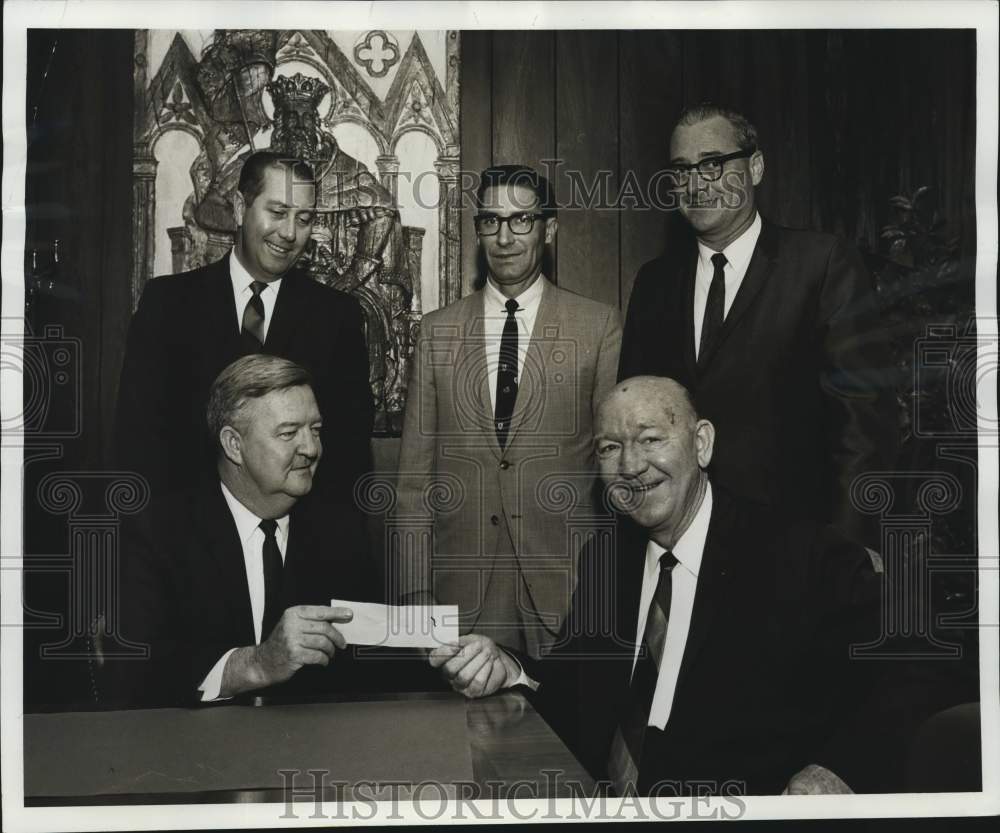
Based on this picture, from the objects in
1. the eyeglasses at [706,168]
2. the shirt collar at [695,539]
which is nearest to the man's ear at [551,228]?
the eyeglasses at [706,168]

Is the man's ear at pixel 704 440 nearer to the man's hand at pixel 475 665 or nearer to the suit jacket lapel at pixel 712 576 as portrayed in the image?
the suit jacket lapel at pixel 712 576

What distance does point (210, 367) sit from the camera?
9.54 feet

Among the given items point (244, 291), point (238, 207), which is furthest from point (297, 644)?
point (238, 207)

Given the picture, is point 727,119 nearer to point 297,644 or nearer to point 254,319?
point 254,319

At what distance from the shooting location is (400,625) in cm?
290

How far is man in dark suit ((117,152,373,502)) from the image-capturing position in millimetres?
2900

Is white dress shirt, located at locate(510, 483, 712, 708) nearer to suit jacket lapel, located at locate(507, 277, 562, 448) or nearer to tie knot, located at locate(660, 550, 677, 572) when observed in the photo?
tie knot, located at locate(660, 550, 677, 572)

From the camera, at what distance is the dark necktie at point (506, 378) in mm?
2930

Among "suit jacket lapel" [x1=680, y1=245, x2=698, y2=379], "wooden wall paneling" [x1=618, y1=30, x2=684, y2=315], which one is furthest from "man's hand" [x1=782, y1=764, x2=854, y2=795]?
"wooden wall paneling" [x1=618, y1=30, x2=684, y2=315]

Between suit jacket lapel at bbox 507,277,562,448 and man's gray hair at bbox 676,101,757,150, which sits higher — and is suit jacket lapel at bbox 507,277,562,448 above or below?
below

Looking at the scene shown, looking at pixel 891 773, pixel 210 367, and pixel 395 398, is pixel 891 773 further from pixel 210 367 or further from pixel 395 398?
pixel 210 367

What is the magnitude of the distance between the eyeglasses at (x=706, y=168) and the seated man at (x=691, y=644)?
0.58m

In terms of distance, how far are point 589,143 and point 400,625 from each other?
1.43 metres

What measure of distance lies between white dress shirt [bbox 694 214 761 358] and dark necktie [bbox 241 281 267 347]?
47.2 inches
